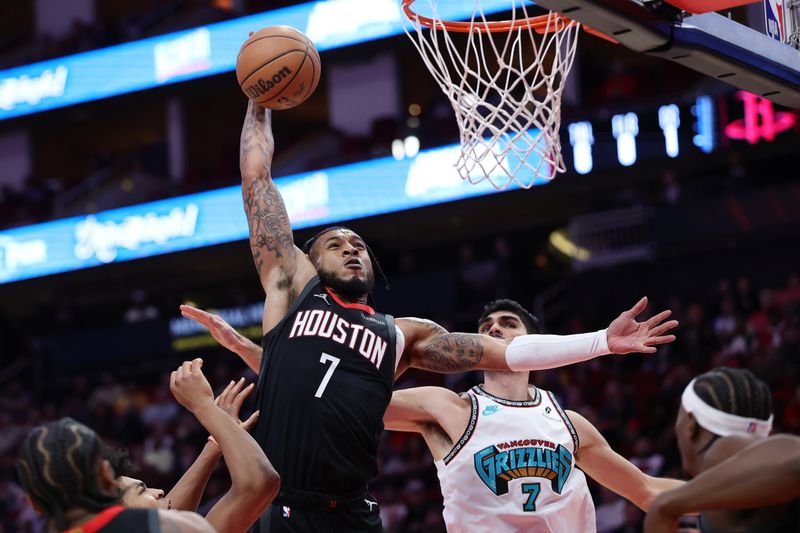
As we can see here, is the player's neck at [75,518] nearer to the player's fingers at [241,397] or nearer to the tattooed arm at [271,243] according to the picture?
the player's fingers at [241,397]

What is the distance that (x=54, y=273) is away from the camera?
18.6m

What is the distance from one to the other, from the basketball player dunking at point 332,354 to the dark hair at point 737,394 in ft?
3.18

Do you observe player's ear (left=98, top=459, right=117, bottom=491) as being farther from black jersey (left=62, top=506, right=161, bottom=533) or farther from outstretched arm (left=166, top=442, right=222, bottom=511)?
outstretched arm (left=166, top=442, right=222, bottom=511)

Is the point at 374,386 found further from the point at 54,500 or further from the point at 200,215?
the point at 200,215

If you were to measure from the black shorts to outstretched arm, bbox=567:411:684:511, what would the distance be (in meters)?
1.50

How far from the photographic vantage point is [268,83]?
536 centimetres

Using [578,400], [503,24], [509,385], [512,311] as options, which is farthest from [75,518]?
[578,400]

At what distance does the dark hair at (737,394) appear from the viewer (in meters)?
3.37

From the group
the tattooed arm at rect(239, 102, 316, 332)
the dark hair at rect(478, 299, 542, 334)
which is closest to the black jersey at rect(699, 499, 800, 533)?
the tattooed arm at rect(239, 102, 316, 332)

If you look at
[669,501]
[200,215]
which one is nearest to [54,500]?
[669,501]

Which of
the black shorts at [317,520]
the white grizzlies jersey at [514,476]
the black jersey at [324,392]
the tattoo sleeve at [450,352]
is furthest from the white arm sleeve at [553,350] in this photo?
the black shorts at [317,520]

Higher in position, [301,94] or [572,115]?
[572,115]

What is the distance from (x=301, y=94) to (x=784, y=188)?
937 cm

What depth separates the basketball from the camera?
5.36 meters
